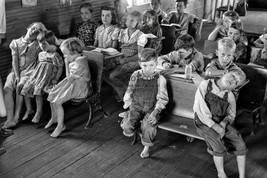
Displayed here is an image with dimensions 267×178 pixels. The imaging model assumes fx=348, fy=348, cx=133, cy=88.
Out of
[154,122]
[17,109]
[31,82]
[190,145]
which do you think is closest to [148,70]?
[154,122]

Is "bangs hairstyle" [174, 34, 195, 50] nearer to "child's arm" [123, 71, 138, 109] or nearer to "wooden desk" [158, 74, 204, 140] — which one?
"wooden desk" [158, 74, 204, 140]

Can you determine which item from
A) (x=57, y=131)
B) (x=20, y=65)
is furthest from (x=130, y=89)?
(x=20, y=65)

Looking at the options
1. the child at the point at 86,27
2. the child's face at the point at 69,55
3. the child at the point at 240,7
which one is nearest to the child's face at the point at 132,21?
the child at the point at 86,27

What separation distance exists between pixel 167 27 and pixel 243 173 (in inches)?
136

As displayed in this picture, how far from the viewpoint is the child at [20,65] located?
4.83 m

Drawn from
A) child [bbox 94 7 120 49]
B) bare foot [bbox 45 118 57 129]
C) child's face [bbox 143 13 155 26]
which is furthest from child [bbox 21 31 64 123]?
child's face [bbox 143 13 155 26]

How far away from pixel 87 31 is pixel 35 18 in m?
0.92

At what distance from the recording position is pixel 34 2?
5.62 meters

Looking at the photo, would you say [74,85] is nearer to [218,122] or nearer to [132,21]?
[132,21]

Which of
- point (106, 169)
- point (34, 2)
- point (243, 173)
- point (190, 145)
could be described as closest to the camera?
point (243, 173)

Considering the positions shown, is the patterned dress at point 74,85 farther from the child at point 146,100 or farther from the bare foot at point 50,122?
the child at point 146,100

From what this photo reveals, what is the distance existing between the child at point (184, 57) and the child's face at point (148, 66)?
49cm

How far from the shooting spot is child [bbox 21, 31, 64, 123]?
15.6 ft

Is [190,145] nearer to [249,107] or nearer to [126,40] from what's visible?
[249,107]
